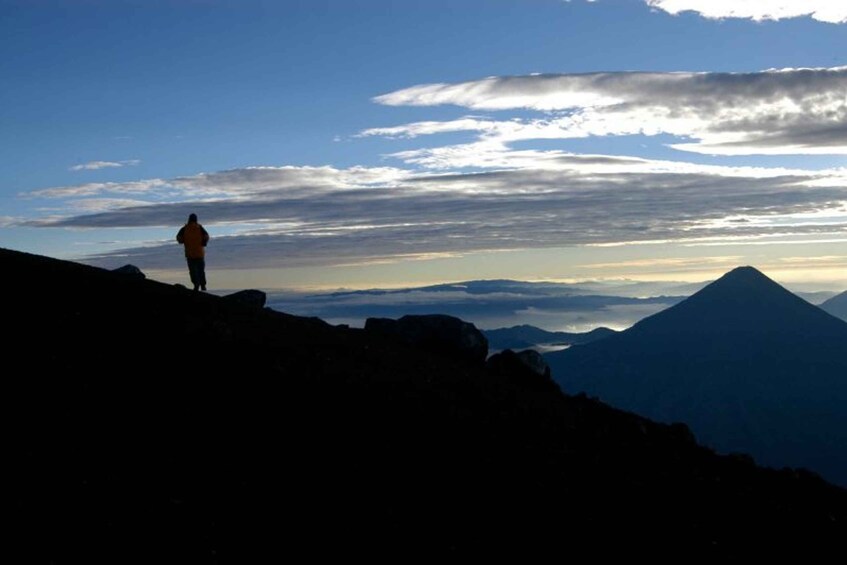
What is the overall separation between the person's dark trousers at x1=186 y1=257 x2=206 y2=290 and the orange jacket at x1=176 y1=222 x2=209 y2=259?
0.28 m

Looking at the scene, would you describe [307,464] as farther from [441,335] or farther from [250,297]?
[250,297]

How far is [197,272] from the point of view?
39.6m

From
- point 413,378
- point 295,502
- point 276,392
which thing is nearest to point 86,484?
point 295,502

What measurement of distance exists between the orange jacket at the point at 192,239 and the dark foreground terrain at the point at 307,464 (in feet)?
20.3

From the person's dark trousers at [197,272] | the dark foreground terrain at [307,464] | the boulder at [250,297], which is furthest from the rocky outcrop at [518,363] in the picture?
the person's dark trousers at [197,272]

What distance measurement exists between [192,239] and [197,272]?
1.68 m

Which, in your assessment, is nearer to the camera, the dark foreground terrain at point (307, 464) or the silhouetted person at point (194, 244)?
the dark foreground terrain at point (307, 464)

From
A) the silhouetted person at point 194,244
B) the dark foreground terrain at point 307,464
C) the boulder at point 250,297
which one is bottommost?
the dark foreground terrain at point 307,464

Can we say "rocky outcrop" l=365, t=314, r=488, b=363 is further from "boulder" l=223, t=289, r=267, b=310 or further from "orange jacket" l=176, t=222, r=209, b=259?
"orange jacket" l=176, t=222, r=209, b=259

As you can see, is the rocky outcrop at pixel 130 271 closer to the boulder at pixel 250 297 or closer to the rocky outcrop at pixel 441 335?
the boulder at pixel 250 297

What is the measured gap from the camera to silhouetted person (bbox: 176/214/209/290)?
38.7 meters

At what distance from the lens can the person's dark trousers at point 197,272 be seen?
3931cm

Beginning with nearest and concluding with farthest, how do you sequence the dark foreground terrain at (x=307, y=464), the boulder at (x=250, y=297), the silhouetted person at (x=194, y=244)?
the dark foreground terrain at (x=307, y=464)
the silhouetted person at (x=194, y=244)
the boulder at (x=250, y=297)

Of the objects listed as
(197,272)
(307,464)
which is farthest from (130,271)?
(307,464)
